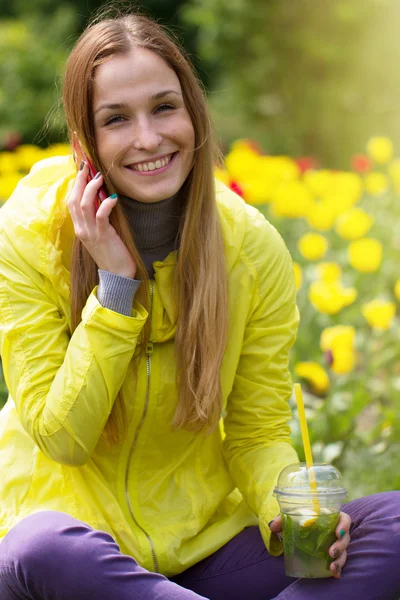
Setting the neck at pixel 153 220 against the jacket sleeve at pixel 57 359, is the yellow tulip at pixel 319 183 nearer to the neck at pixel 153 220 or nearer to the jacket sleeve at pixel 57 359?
the neck at pixel 153 220

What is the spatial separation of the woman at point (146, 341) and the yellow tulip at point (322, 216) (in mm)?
2051

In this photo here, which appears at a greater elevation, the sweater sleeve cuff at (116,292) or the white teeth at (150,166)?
the white teeth at (150,166)

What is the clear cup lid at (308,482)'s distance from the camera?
7.64ft

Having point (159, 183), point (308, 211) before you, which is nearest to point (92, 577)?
point (159, 183)

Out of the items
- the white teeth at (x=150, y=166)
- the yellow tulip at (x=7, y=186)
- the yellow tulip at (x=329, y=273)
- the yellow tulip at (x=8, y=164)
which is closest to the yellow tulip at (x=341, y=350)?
the yellow tulip at (x=329, y=273)

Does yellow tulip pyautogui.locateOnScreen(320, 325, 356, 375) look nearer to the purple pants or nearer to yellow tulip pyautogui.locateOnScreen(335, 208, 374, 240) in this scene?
yellow tulip pyautogui.locateOnScreen(335, 208, 374, 240)

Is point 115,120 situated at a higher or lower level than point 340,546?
higher

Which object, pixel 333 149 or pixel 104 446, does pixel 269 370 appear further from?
pixel 333 149

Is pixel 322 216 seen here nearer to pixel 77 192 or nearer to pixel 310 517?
pixel 77 192

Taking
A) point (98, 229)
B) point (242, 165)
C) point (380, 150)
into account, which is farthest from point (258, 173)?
point (98, 229)

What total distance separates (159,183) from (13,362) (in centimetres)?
57

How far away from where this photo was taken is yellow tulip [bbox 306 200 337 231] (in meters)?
4.79

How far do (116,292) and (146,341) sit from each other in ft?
0.63

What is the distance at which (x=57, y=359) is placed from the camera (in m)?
2.54
